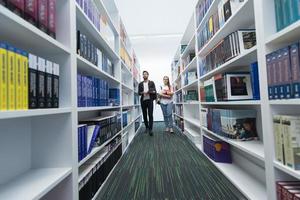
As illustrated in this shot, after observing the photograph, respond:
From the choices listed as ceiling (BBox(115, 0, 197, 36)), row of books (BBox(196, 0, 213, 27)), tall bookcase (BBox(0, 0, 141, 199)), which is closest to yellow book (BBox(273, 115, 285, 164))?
tall bookcase (BBox(0, 0, 141, 199))

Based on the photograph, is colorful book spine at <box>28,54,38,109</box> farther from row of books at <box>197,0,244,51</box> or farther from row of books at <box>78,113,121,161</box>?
row of books at <box>197,0,244,51</box>

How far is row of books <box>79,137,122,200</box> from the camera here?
1.23 m

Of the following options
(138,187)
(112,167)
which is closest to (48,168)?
(138,187)

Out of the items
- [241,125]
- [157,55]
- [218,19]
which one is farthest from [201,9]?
[157,55]

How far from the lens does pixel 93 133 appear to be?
143cm

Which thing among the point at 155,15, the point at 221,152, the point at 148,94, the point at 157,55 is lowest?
the point at 221,152

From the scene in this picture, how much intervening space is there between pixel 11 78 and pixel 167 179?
1.52m

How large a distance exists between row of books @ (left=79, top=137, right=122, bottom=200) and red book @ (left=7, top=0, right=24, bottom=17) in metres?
1.04

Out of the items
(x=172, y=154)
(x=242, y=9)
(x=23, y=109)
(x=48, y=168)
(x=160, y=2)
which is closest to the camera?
(x=23, y=109)

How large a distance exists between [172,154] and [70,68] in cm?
192

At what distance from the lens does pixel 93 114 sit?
6.81 ft

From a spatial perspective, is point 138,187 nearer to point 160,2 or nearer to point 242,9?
point 242,9

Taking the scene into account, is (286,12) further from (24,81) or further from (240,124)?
(24,81)

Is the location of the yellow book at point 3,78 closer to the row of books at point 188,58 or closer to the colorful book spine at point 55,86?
the colorful book spine at point 55,86
